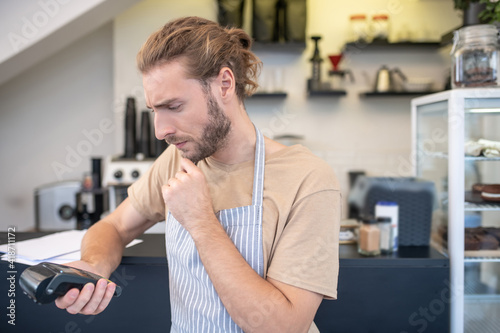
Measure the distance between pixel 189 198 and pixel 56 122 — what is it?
3.44 m

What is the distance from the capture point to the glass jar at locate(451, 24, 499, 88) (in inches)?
69.0

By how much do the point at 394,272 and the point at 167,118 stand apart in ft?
3.15

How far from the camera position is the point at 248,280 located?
3.16 ft

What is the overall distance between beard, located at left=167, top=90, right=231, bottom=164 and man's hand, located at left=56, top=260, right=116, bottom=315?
35 centimetres

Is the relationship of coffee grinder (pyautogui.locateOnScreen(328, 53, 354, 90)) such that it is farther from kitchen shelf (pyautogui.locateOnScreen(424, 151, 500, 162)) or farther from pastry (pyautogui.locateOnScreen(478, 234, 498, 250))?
pastry (pyautogui.locateOnScreen(478, 234, 498, 250))

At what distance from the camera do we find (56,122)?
4078 mm

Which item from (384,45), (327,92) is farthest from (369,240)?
(384,45)

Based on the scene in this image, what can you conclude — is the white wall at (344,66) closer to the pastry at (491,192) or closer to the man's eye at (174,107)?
→ the pastry at (491,192)

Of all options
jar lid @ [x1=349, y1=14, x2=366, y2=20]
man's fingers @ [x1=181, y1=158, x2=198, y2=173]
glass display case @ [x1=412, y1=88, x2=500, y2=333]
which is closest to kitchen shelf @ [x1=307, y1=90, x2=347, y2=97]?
jar lid @ [x1=349, y1=14, x2=366, y2=20]

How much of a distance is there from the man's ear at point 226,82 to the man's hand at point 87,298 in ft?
1.69

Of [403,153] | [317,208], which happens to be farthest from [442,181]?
[403,153]

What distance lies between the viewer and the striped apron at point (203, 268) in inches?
42.3

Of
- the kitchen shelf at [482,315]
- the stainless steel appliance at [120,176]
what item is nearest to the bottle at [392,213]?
the kitchen shelf at [482,315]

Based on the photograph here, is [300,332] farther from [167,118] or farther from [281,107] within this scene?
[281,107]
